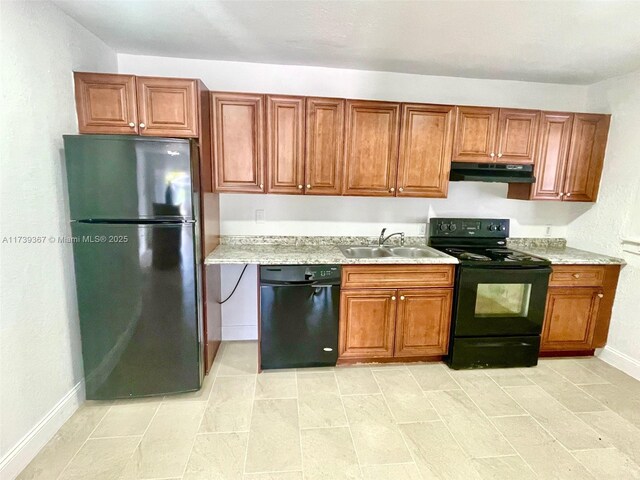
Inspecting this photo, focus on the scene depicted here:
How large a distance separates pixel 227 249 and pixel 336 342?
3.84 feet

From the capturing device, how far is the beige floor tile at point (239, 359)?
2.64 meters

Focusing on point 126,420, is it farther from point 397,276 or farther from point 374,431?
point 397,276

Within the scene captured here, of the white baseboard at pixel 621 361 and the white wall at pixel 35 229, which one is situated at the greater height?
the white wall at pixel 35 229

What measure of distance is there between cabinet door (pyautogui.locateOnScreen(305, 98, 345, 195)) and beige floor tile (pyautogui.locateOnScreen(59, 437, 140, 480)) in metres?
2.02

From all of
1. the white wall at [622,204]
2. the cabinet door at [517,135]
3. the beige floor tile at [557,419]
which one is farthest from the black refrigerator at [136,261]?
the white wall at [622,204]

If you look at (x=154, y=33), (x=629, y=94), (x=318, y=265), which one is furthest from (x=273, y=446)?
(x=629, y=94)

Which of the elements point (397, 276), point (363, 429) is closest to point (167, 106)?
point (397, 276)

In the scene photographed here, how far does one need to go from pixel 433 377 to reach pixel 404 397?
395mm

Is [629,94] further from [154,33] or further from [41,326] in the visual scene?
[41,326]

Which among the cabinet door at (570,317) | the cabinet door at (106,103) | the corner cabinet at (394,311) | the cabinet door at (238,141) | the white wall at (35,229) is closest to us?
the white wall at (35,229)

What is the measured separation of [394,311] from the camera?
265 cm

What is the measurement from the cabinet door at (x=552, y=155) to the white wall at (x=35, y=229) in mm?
3550

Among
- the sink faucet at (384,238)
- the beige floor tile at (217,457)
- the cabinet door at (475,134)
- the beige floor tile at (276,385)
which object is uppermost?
the cabinet door at (475,134)

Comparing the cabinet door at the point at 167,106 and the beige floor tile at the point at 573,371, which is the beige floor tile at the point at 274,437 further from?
the beige floor tile at the point at 573,371
